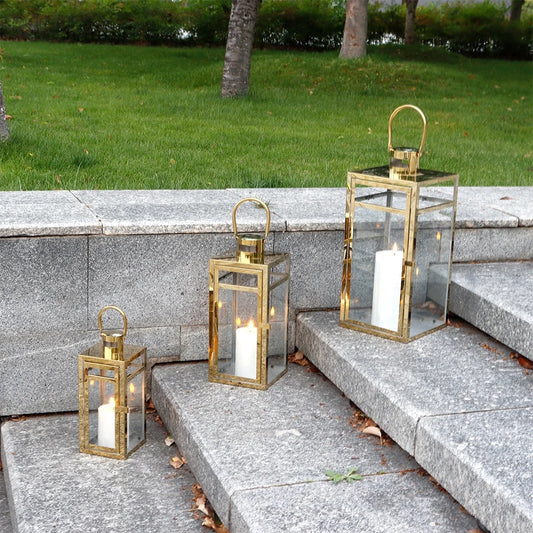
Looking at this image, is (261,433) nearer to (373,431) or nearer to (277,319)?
(373,431)

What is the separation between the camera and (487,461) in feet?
7.74

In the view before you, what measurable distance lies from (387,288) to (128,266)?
3.64 feet

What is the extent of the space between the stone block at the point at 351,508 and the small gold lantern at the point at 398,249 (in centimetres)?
86

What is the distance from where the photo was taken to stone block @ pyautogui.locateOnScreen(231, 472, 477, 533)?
2369 millimetres

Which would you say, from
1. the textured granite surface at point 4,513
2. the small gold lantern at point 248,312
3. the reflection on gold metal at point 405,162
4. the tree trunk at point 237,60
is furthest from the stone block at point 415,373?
the tree trunk at point 237,60

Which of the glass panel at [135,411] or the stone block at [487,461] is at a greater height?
the stone block at [487,461]

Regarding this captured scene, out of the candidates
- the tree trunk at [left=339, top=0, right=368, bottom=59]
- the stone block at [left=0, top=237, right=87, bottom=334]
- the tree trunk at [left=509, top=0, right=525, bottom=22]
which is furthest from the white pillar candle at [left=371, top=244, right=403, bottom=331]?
the tree trunk at [left=509, top=0, right=525, bottom=22]

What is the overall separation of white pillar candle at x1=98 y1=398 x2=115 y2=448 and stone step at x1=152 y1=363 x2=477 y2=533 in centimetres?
26

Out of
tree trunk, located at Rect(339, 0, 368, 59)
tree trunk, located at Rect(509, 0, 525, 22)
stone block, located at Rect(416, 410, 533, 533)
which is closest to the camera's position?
stone block, located at Rect(416, 410, 533, 533)

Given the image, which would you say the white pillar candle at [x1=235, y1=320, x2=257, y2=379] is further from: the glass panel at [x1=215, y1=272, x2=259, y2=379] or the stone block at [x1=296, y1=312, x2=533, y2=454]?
the stone block at [x1=296, y1=312, x2=533, y2=454]

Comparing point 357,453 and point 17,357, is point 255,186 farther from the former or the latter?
point 357,453

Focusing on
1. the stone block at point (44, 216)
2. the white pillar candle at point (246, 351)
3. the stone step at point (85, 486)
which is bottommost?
the stone step at point (85, 486)

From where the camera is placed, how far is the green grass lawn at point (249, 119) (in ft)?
17.9

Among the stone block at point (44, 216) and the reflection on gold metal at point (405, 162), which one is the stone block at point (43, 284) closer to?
the stone block at point (44, 216)
